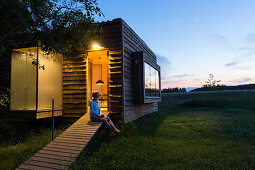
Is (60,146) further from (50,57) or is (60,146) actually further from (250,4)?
(250,4)

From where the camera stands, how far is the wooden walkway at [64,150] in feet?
12.0

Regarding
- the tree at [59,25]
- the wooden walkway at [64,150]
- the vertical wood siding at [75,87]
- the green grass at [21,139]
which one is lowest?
the green grass at [21,139]

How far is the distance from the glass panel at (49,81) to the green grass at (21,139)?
3.58 ft

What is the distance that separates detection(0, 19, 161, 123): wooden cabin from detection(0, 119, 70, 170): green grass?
0.76 meters

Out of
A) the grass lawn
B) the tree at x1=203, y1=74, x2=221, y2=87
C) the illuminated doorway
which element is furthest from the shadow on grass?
the tree at x1=203, y1=74, x2=221, y2=87

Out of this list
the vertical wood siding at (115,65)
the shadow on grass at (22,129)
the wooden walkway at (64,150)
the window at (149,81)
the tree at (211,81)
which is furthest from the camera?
the tree at (211,81)

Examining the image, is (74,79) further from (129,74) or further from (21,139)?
(21,139)

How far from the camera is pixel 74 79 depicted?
7.49 m

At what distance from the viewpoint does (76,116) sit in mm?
7379

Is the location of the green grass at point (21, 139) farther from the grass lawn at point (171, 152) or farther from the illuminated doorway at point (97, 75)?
the illuminated doorway at point (97, 75)

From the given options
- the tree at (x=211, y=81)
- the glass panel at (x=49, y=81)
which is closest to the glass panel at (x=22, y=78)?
the glass panel at (x=49, y=81)

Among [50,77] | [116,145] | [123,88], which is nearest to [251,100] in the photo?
[123,88]

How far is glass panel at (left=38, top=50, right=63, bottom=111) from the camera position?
653 centimetres

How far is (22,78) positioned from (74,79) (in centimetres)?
205
